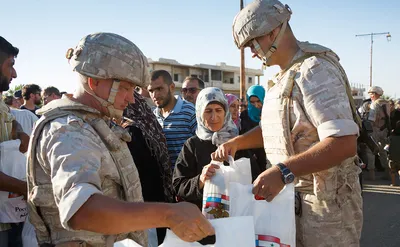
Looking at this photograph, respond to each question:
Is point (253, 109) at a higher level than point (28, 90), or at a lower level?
lower

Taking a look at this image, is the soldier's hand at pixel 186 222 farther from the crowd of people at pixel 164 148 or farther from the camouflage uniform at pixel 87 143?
the camouflage uniform at pixel 87 143

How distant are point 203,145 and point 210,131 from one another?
164mm

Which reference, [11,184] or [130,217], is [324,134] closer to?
[130,217]

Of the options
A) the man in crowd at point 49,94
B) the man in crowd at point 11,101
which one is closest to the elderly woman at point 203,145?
the man in crowd at point 49,94

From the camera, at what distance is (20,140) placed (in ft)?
9.87

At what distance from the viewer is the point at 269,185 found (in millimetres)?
1980

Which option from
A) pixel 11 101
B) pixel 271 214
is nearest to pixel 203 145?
pixel 271 214

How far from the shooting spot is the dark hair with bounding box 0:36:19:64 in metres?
3.01

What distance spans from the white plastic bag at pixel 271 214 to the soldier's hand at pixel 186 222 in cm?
75

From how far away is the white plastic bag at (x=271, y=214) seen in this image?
1978 mm

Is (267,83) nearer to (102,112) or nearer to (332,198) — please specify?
(332,198)

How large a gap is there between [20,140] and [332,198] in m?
2.34

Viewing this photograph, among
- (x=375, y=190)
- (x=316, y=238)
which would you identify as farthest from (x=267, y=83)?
(x=375, y=190)

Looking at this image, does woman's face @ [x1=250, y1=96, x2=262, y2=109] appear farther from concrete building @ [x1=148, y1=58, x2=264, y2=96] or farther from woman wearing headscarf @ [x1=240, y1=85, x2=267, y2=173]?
concrete building @ [x1=148, y1=58, x2=264, y2=96]
